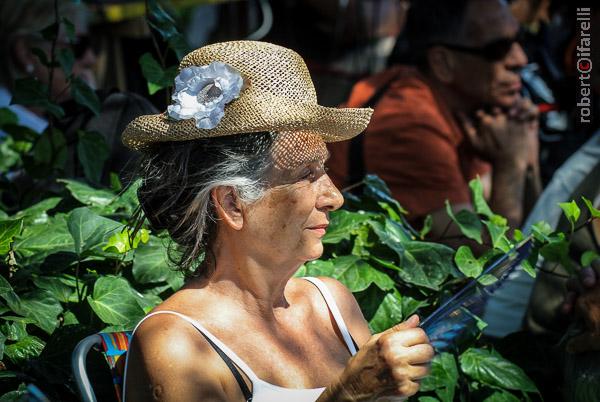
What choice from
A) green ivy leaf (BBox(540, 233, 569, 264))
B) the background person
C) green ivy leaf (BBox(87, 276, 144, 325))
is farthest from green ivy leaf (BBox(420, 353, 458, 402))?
the background person

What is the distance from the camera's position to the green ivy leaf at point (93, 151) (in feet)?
9.81

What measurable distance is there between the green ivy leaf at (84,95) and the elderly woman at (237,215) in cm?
88

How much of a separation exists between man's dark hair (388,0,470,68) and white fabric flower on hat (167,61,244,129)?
2.23 meters

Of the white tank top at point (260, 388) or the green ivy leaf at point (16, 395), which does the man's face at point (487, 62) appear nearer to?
the white tank top at point (260, 388)

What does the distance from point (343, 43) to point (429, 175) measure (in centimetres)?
202

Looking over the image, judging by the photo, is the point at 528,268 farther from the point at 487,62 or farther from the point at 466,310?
the point at 487,62

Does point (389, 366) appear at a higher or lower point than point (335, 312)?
higher

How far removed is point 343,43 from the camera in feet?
18.4

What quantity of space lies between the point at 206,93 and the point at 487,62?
2292 millimetres

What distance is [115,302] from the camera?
7.43 ft

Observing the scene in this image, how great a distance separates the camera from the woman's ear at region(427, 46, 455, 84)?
406 centimetres

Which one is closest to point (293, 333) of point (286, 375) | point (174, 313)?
point (286, 375)

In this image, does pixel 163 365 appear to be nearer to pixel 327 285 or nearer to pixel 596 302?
pixel 327 285

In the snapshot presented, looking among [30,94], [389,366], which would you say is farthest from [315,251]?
[30,94]
